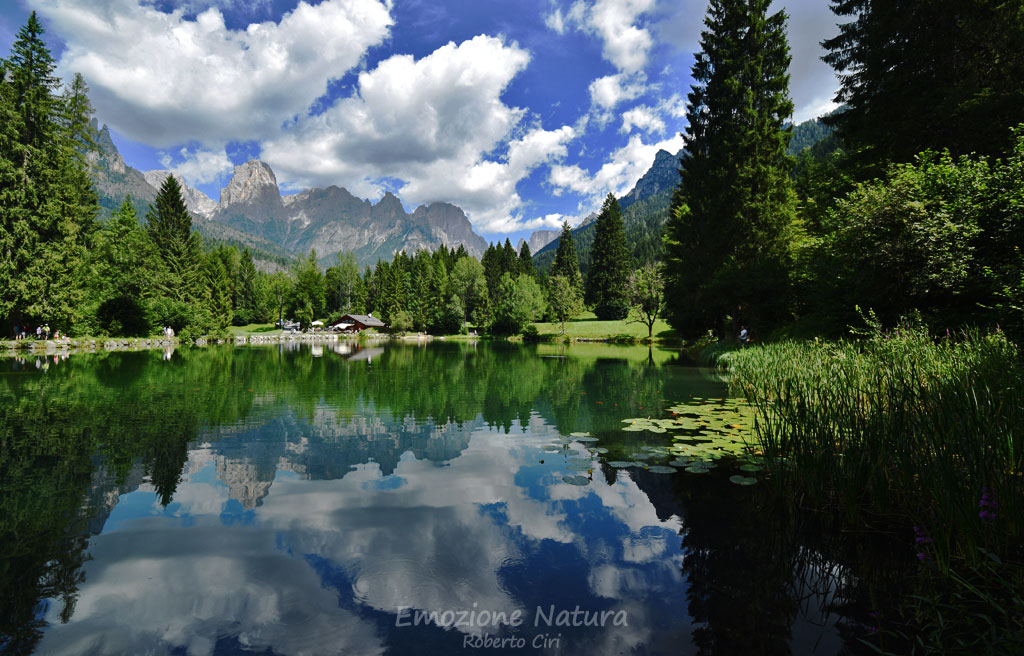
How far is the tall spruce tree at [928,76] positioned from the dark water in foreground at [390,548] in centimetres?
1435

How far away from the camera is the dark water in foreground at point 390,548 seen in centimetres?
337

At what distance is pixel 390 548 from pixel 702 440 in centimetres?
618

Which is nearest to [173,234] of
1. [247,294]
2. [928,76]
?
[247,294]

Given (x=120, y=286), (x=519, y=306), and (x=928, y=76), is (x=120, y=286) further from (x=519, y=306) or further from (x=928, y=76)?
(x=928, y=76)

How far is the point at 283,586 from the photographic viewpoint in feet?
13.3

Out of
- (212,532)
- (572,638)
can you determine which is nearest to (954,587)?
(572,638)

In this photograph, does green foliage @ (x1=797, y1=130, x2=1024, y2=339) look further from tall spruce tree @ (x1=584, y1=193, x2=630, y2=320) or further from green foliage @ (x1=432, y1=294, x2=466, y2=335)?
green foliage @ (x1=432, y1=294, x2=466, y2=335)

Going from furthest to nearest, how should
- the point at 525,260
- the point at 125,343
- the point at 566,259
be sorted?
the point at 525,260, the point at 566,259, the point at 125,343

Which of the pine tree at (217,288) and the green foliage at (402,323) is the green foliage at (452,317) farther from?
the pine tree at (217,288)

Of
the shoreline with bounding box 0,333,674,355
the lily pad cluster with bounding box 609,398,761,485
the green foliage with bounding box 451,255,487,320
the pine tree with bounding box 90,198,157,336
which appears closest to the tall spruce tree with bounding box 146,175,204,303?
the shoreline with bounding box 0,333,674,355

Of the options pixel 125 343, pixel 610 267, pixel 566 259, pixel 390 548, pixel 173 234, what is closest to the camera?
pixel 390 548

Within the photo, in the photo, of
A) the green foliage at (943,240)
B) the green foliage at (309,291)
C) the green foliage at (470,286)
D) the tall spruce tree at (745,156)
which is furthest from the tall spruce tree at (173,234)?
the green foliage at (943,240)

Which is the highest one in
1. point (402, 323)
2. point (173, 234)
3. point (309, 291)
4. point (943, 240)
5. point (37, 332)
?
point (173, 234)

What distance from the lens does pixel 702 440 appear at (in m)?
8.58
